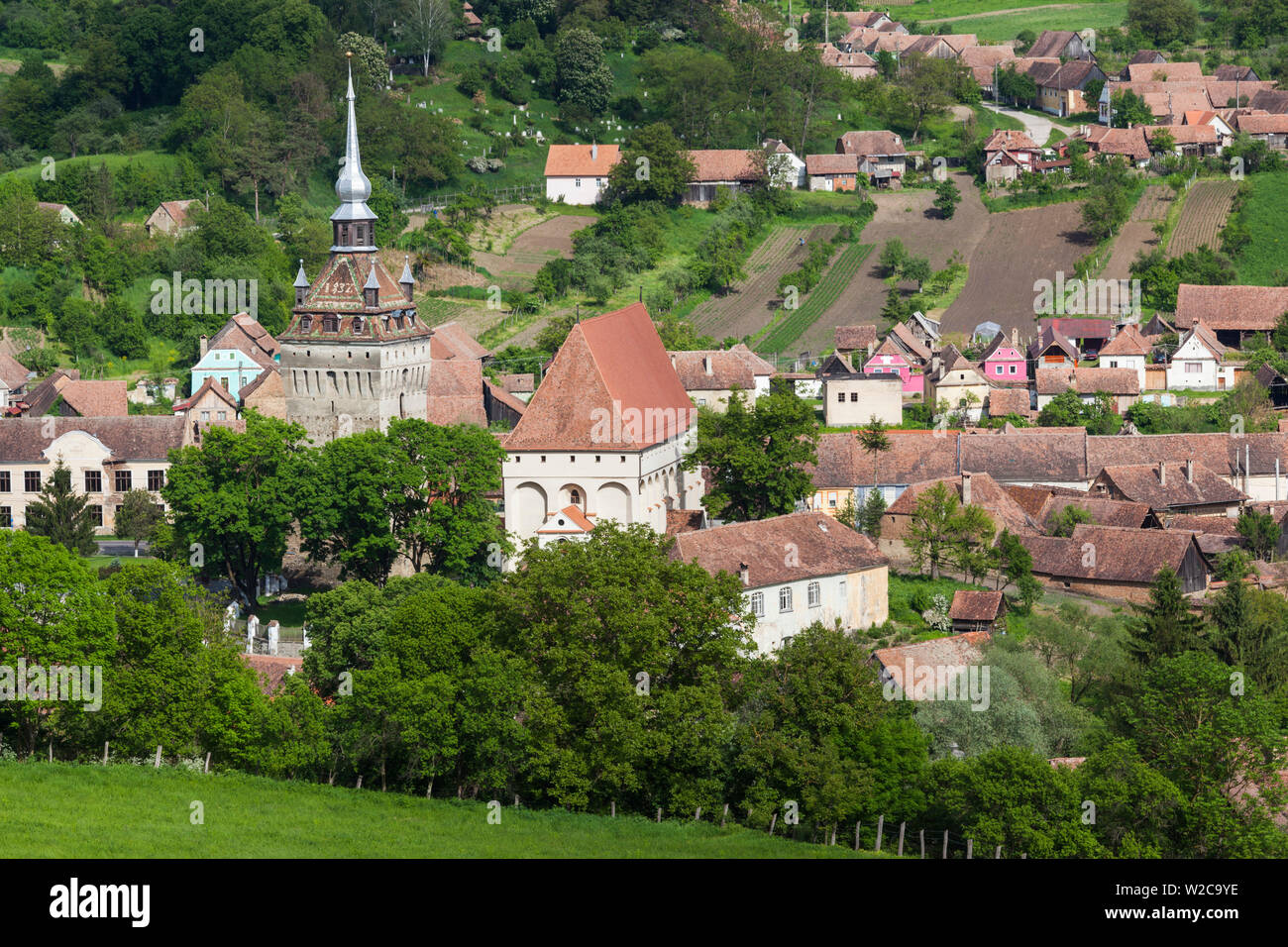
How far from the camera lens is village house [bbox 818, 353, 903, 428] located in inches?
3814

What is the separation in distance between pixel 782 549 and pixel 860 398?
1210 inches

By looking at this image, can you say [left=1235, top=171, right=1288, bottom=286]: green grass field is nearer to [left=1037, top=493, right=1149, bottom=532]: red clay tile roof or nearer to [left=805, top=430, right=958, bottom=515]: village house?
[left=805, top=430, right=958, bottom=515]: village house

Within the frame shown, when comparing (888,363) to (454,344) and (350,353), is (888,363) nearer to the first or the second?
(454,344)

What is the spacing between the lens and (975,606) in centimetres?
7019

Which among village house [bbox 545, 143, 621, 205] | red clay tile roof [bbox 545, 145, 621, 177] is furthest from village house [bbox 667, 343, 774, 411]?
red clay tile roof [bbox 545, 145, 621, 177]

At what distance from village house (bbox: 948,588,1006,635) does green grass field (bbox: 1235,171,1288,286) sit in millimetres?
54133

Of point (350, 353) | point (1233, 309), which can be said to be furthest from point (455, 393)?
point (1233, 309)

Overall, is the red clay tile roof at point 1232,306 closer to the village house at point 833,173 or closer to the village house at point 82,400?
the village house at point 833,173

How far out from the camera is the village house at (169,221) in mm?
117812

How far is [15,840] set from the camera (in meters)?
43.2

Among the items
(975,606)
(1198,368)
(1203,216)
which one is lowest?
(975,606)

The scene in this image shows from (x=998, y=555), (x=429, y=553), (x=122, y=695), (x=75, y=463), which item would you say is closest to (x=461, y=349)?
(x=75, y=463)

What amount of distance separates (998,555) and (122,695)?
110 feet

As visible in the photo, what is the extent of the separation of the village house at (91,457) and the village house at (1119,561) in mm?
34764
